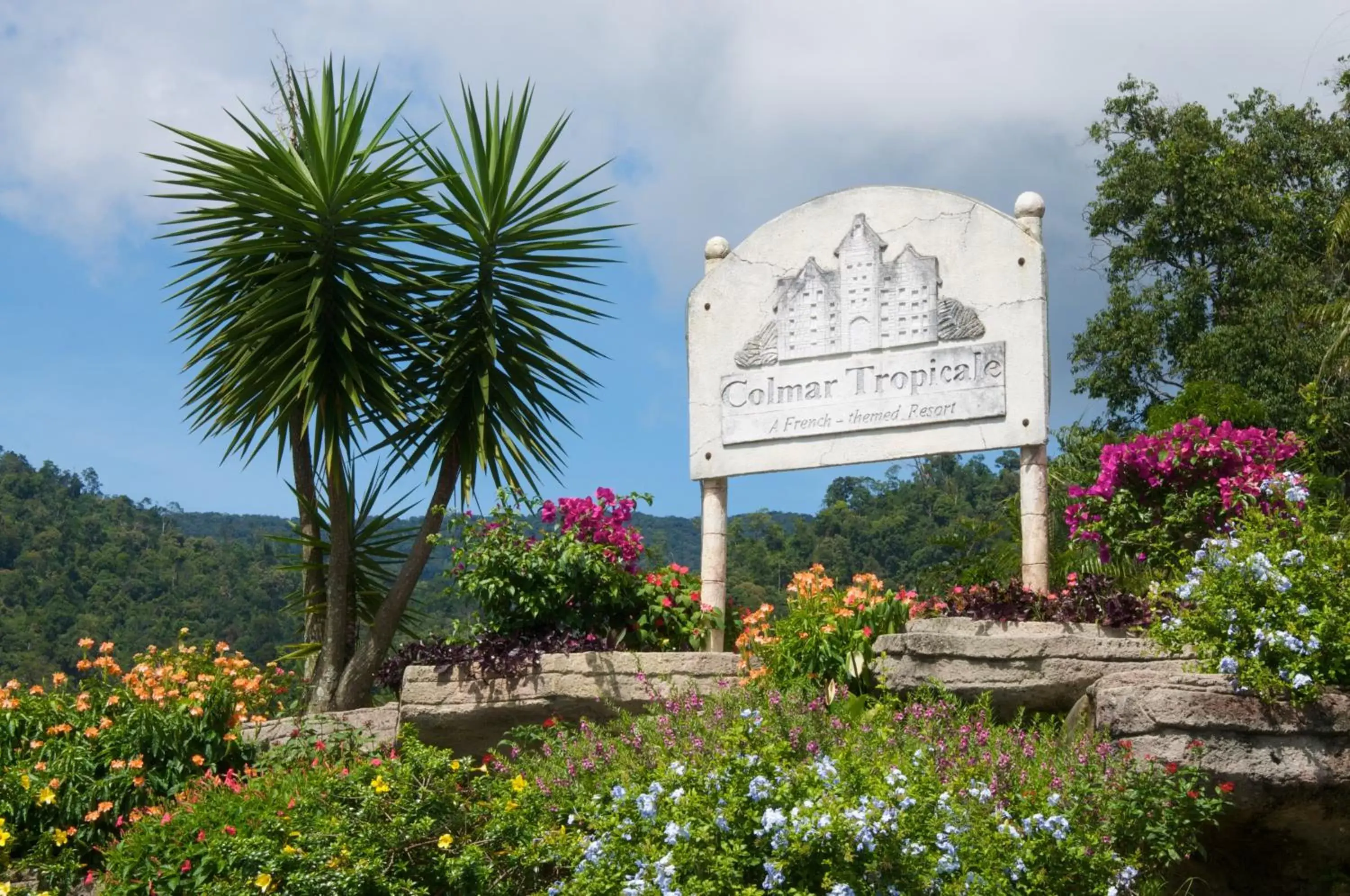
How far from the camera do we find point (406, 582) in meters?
10.2

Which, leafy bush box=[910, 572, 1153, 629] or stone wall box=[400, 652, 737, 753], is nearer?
leafy bush box=[910, 572, 1153, 629]

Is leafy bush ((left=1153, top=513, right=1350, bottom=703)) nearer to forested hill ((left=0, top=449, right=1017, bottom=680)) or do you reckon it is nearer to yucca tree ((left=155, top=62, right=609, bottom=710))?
yucca tree ((left=155, top=62, right=609, bottom=710))

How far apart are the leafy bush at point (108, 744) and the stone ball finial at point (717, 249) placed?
4302 millimetres

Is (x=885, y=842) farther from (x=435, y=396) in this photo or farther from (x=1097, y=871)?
(x=435, y=396)

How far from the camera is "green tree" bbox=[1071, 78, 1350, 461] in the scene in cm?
1978

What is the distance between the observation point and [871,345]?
951 cm

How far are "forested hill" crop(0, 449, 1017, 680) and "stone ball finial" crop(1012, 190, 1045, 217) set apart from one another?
33.7 feet

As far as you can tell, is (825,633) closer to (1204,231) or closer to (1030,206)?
(1030,206)

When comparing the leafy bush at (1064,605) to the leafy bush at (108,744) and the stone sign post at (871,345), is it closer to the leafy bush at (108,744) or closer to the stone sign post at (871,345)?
the stone sign post at (871,345)

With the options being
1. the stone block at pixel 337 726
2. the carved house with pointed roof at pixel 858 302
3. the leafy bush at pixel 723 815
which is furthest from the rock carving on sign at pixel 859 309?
the stone block at pixel 337 726

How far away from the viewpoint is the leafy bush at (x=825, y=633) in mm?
8492

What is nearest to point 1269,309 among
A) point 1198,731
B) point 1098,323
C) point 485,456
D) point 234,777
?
point 1098,323

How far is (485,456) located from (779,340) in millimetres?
2307

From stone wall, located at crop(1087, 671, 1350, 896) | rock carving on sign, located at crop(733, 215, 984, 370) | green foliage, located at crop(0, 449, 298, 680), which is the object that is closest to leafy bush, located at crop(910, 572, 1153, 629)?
stone wall, located at crop(1087, 671, 1350, 896)
